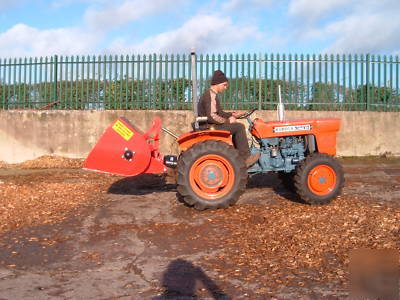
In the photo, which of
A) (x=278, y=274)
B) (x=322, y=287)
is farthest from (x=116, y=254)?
(x=322, y=287)

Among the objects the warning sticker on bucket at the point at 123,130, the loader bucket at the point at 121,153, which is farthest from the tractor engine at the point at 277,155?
the warning sticker on bucket at the point at 123,130

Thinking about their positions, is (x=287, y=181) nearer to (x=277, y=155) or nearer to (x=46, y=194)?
(x=277, y=155)

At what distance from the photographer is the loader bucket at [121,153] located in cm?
699

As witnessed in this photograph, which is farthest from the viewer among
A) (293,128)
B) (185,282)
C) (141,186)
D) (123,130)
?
(141,186)

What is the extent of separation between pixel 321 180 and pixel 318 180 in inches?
1.8

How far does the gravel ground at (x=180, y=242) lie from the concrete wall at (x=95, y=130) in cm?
427

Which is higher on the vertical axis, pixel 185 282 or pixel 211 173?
pixel 211 173

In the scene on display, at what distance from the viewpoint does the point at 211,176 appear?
693cm

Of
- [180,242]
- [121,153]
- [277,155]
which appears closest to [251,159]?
[277,155]

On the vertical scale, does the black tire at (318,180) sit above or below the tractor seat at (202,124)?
below

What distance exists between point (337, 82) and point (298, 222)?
784 centimetres

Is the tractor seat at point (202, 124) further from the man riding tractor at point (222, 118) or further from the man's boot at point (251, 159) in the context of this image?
the man's boot at point (251, 159)

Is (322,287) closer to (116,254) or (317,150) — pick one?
(116,254)

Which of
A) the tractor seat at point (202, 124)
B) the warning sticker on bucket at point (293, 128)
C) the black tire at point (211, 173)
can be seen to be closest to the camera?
the black tire at point (211, 173)
